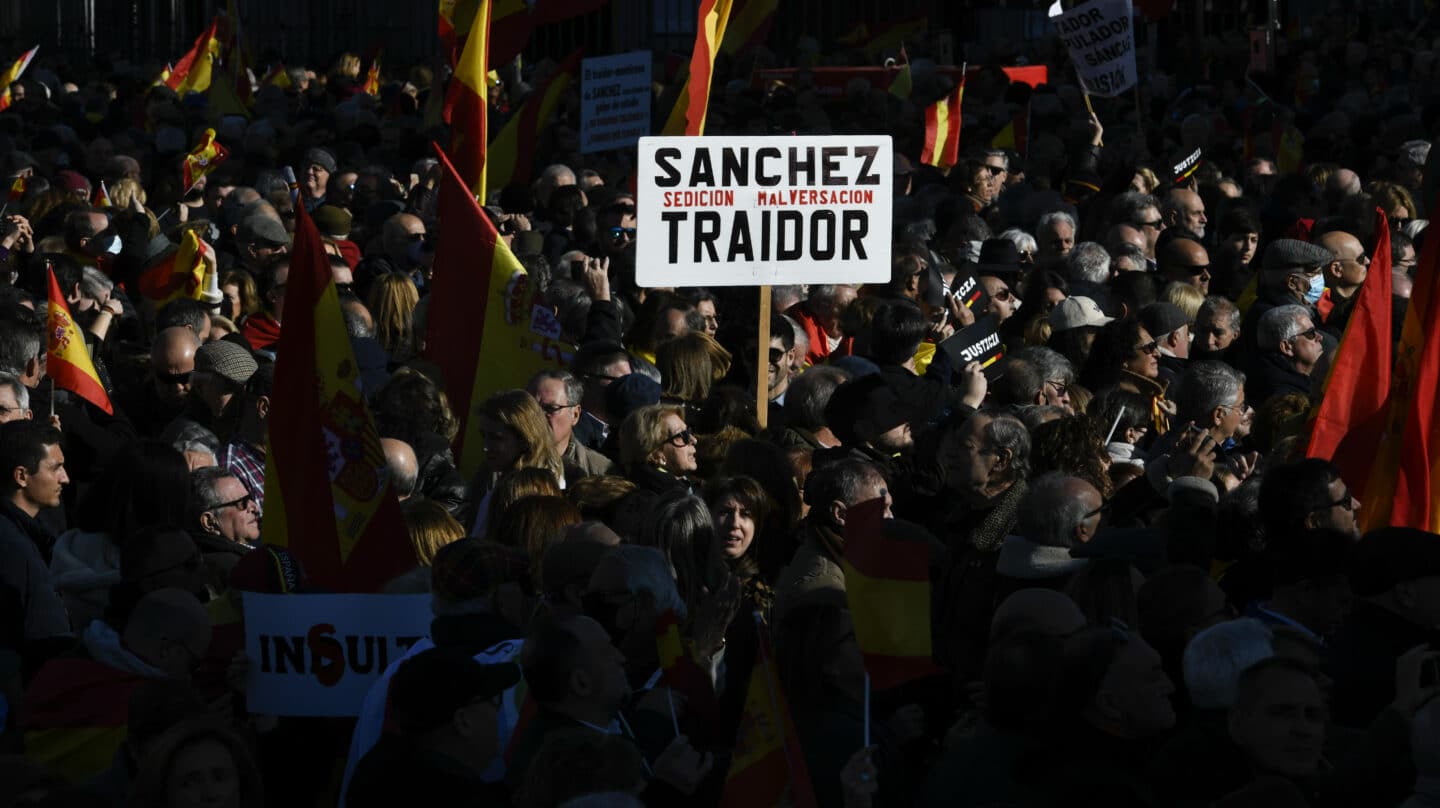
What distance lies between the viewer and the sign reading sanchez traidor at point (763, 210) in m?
8.30

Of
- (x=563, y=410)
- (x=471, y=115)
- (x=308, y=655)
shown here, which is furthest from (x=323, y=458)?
(x=471, y=115)

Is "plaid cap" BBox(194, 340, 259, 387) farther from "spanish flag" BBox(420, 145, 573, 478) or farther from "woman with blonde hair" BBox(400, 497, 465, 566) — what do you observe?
"woman with blonde hair" BBox(400, 497, 465, 566)

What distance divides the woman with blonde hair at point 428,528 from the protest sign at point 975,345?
2945mm

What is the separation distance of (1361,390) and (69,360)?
4.57 meters

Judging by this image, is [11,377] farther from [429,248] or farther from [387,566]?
[429,248]

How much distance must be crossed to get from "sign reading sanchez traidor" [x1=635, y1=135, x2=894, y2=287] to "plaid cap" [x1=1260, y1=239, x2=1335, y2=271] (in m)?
1.77

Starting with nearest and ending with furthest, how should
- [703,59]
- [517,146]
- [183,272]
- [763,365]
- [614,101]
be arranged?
1. [763,365]
2. [183,272]
3. [703,59]
4. [517,146]
5. [614,101]

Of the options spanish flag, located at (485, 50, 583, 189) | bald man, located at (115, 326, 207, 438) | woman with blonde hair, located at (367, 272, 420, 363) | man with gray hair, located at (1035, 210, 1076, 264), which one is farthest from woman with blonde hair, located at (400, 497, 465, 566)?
spanish flag, located at (485, 50, 583, 189)

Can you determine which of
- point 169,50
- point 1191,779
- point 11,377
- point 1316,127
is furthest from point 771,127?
point 169,50

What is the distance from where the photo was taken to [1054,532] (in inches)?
215

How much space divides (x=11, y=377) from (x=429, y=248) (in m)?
5.39

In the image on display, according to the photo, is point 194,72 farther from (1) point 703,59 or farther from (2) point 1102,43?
(1) point 703,59

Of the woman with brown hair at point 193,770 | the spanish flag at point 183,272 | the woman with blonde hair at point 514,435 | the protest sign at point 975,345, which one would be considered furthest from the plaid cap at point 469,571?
the spanish flag at point 183,272

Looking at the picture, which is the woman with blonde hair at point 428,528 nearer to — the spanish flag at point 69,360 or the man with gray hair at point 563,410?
the man with gray hair at point 563,410
